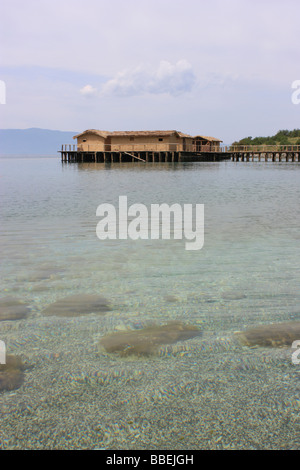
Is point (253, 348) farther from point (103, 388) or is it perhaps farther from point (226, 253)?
point (226, 253)

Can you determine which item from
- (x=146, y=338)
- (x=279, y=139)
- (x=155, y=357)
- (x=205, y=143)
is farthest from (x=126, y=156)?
(x=155, y=357)

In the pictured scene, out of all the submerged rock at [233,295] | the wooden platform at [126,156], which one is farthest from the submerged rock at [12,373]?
the wooden platform at [126,156]

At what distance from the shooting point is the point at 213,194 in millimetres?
19750

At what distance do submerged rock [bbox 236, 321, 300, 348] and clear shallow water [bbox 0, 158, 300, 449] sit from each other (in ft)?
0.47

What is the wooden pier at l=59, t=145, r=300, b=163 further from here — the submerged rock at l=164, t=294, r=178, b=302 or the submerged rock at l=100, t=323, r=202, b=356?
the submerged rock at l=100, t=323, r=202, b=356

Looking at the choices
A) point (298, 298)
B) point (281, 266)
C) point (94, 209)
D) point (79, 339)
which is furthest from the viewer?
point (94, 209)

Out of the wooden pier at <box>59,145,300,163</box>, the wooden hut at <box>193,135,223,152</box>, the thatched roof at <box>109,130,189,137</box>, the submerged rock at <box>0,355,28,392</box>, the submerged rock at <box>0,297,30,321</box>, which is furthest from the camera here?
the wooden hut at <box>193,135,223,152</box>

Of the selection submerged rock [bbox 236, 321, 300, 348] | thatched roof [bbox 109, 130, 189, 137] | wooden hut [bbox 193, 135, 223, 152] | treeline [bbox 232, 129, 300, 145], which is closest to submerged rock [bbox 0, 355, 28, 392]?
submerged rock [bbox 236, 321, 300, 348]

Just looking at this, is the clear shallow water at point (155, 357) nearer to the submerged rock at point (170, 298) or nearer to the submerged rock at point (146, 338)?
the submerged rock at point (170, 298)

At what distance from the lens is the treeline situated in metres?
80.9

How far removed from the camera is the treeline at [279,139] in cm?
8088
